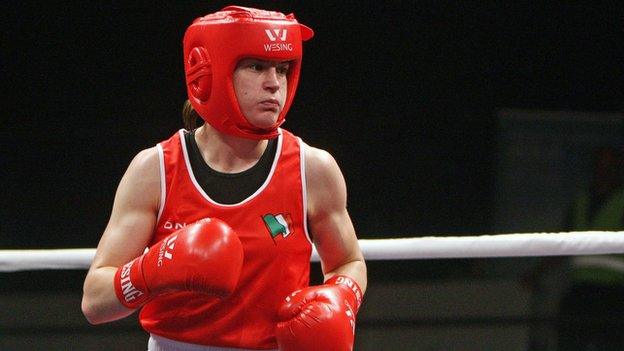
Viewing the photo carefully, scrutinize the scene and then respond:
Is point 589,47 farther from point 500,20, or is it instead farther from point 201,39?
point 201,39

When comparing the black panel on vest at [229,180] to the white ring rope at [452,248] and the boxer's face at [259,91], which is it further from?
the white ring rope at [452,248]

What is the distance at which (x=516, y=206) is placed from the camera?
4.30 m

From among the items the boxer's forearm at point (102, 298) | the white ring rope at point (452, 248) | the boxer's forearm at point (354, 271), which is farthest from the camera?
the white ring rope at point (452, 248)

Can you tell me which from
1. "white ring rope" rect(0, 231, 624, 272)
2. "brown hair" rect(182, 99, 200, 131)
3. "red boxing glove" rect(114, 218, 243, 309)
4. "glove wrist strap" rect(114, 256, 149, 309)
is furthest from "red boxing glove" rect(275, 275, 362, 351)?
"white ring rope" rect(0, 231, 624, 272)

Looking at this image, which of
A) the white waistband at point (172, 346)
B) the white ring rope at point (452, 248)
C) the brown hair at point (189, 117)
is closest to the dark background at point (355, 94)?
the white ring rope at point (452, 248)

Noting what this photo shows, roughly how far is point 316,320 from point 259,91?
0.39m

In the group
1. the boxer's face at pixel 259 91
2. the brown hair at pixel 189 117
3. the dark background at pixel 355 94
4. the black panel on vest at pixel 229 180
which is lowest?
the dark background at pixel 355 94

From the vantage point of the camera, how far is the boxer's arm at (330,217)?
1.65m

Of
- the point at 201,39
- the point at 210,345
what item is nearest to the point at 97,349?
the point at 210,345

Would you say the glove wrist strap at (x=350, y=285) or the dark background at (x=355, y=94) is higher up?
the glove wrist strap at (x=350, y=285)

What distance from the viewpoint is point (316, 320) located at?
149 cm

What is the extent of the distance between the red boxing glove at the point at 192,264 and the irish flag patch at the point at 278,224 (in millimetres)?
120

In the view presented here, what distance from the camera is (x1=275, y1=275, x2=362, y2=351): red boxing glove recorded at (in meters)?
1.49

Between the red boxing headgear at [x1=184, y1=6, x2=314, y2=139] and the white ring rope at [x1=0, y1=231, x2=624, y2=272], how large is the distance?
2.62 feet
